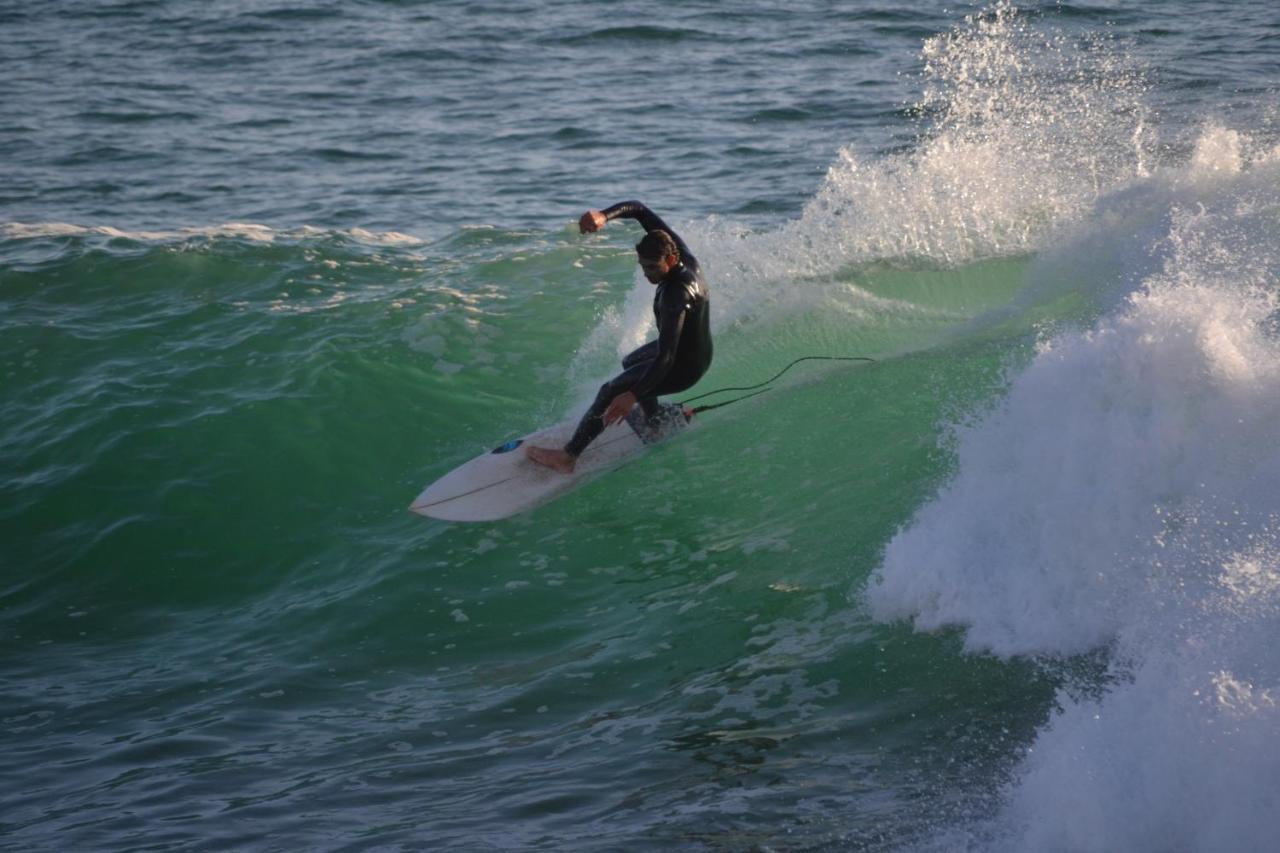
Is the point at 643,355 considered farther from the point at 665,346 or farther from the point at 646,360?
the point at 665,346

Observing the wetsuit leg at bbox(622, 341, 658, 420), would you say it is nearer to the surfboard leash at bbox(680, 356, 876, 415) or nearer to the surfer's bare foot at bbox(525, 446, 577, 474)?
the surfboard leash at bbox(680, 356, 876, 415)

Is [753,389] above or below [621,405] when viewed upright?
below

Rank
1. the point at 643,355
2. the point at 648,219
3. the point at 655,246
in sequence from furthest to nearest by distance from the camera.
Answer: the point at 643,355, the point at 648,219, the point at 655,246

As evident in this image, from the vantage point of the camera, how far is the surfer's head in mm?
7910

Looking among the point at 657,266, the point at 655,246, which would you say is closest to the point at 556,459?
the point at 657,266

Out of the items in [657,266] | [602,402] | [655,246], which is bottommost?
[602,402]

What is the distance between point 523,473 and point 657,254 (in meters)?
1.81

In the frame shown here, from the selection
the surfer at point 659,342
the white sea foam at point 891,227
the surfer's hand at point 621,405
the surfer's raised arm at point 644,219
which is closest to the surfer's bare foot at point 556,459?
the surfer at point 659,342

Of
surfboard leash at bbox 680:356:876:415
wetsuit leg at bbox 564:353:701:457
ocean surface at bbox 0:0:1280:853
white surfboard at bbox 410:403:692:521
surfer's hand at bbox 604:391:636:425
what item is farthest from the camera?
surfboard leash at bbox 680:356:876:415

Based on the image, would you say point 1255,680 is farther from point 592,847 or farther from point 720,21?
point 720,21

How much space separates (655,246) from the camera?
26.0 feet

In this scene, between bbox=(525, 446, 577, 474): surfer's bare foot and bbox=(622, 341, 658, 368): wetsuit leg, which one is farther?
bbox=(525, 446, 577, 474): surfer's bare foot

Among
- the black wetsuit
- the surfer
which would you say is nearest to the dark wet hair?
the surfer

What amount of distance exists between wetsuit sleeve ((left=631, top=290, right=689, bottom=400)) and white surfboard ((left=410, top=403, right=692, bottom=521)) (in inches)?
24.2
